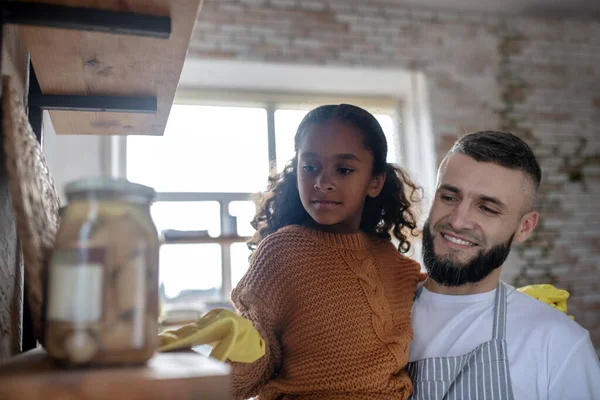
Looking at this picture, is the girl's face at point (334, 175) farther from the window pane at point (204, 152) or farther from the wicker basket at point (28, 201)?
the window pane at point (204, 152)

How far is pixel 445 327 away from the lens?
1438 millimetres

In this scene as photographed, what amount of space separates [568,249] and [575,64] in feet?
4.91

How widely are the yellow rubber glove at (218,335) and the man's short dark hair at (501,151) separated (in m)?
0.92

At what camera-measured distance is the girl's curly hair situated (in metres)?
1.59

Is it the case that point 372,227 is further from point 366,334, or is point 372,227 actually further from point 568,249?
point 568,249

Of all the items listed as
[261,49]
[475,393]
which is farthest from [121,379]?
[261,49]

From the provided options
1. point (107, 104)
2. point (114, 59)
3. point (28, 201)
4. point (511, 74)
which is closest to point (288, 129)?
point (511, 74)

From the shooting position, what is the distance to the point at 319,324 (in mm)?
1280

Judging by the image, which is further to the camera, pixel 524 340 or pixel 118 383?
pixel 524 340

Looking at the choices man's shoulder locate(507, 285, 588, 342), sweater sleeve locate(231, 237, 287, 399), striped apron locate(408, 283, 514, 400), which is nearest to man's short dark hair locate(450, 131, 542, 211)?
man's shoulder locate(507, 285, 588, 342)

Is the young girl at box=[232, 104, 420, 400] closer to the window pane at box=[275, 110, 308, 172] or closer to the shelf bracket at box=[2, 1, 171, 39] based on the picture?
the shelf bracket at box=[2, 1, 171, 39]

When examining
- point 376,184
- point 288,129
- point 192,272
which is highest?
point 288,129

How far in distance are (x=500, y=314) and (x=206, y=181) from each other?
3.03 m

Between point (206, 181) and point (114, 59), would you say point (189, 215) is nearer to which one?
point (206, 181)
